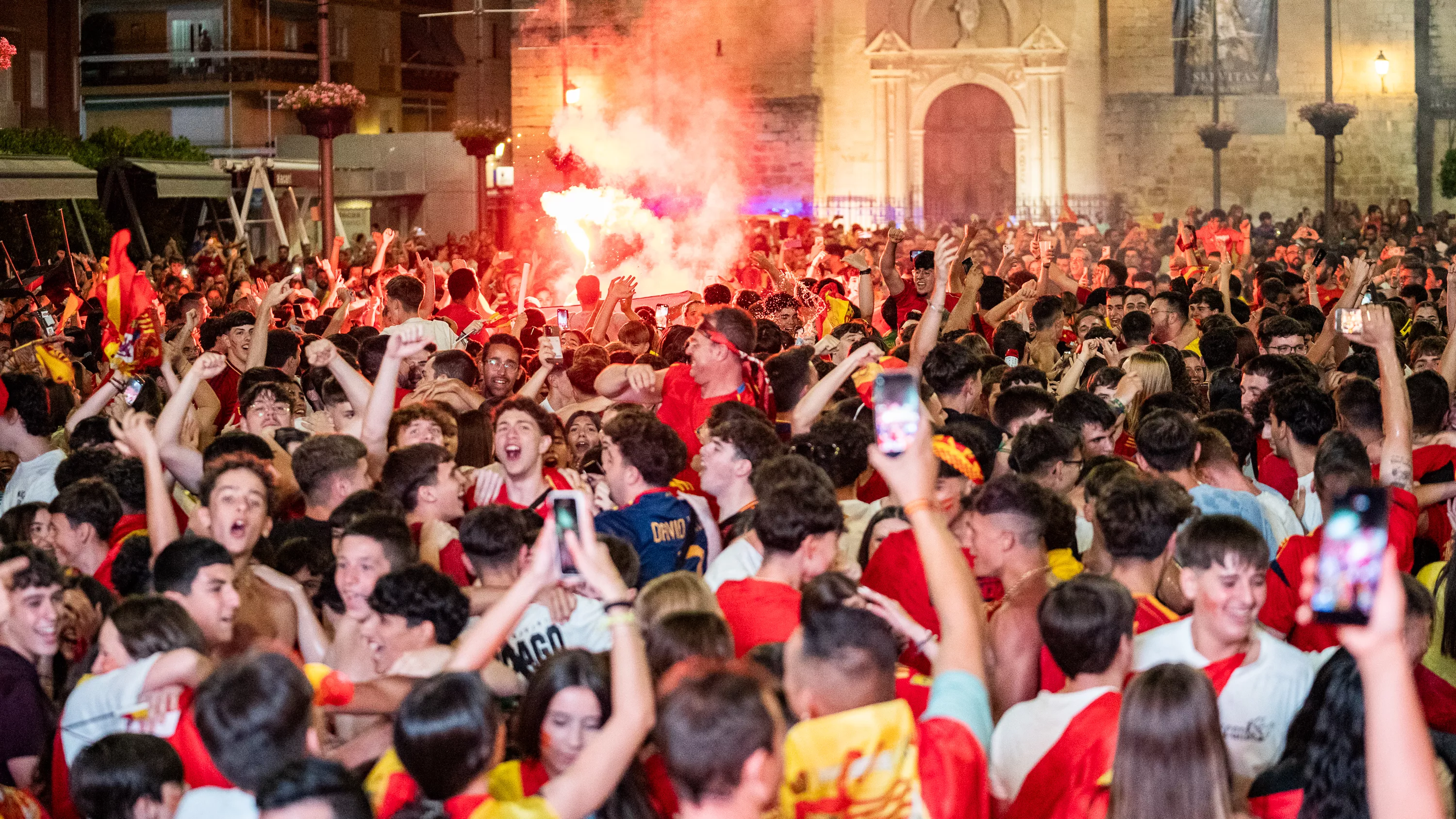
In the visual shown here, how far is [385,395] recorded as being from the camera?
5.73 meters

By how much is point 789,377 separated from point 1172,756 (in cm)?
394

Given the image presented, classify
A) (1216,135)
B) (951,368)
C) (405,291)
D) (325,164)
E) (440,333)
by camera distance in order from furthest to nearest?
1. (1216,135)
2. (325,164)
3. (440,333)
4. (405,291)
5. (951,368)

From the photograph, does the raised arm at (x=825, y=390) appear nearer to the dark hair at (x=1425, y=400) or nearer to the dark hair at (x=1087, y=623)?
the dark hair at (x=1425, y=400)

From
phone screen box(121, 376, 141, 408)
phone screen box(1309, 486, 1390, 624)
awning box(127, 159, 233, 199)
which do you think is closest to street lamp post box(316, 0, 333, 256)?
A: awning box(127, 159, 233, 199)

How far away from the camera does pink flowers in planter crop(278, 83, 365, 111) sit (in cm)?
1688

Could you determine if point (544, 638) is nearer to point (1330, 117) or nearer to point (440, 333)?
point (440, 333)

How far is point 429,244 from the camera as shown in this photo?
31109 mm

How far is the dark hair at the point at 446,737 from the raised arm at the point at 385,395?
2691 mm

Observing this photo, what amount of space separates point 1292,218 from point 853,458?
83.5 feet

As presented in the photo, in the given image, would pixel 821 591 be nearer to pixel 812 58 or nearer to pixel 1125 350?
pixel 1125 350

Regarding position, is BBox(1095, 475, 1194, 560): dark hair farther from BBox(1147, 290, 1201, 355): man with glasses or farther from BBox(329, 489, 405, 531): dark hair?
BBox(1147, 290, 1201, 355): man with glasses

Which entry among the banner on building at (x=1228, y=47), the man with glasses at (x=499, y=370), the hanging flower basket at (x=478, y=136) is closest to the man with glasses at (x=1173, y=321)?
the man with glasses at (x=499, y=370)

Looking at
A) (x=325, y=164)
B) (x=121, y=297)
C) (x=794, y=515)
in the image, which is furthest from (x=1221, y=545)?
(x=325, y=164)

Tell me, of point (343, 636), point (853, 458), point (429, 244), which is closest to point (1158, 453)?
point (853, 458)
